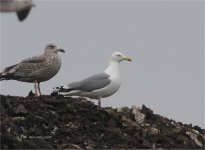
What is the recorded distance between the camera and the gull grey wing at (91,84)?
68.4ft

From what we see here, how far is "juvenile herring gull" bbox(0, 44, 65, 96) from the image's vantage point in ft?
71.4

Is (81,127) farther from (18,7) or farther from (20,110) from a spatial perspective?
(18,7)

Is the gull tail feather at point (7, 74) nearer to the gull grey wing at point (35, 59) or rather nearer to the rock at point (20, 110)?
the gull grey wing at point (35, 59)

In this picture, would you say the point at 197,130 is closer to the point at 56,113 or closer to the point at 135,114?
the point at 135,114

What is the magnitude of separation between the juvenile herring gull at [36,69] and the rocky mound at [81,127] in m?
2.69

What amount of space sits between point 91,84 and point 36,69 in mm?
1858

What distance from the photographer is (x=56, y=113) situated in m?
17.7

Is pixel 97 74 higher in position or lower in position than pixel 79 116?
higher

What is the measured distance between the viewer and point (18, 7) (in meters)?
17.5

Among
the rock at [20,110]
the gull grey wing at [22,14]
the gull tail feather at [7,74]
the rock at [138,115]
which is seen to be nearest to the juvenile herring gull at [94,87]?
the rock at [138,115]

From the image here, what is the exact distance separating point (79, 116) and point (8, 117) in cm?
180

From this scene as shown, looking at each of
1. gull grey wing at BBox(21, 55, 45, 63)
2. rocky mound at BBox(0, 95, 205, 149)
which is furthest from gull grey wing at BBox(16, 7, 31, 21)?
gull grey wing at BBox(21, 55, 45, 63)

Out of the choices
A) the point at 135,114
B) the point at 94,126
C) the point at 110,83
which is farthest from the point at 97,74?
the point at 94,126

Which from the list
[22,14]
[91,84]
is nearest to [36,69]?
[91,84]
